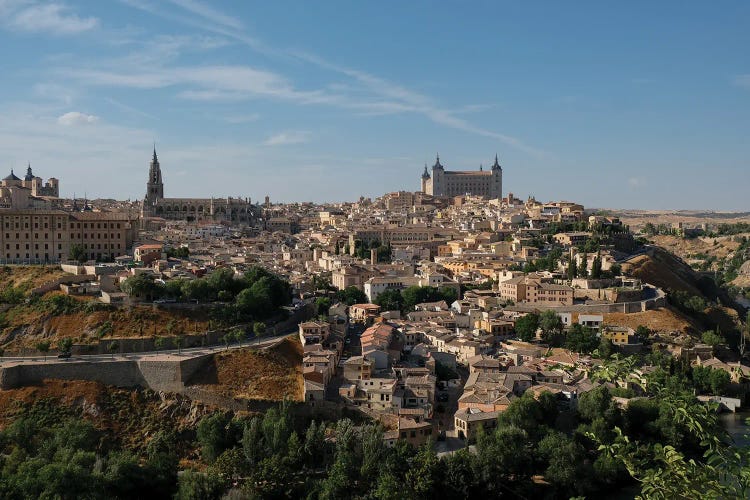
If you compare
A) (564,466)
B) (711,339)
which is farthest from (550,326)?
(564,466)

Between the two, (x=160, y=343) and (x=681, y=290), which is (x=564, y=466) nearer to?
(x=160, y=343)

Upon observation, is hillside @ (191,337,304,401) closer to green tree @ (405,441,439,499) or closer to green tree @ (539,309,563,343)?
green tree @ (405,441,439,499)

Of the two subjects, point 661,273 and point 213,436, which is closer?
point 213,436

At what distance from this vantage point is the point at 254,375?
2227 cm

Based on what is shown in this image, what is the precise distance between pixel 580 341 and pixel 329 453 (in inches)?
505

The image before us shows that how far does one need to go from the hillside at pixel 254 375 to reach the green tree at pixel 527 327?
962 centimetres

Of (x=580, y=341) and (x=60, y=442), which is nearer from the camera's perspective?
(x=60, y=442)

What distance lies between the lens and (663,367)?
83.1 feet

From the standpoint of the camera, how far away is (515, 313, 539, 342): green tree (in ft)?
93.3

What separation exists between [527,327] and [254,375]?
11.7 meters

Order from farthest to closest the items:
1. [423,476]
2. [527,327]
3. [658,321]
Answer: [658,321] → [527,327] → [423,476]

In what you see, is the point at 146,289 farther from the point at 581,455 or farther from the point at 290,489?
the point at 581,455

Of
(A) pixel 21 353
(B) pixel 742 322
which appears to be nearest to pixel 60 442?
(A) pixel 21 353

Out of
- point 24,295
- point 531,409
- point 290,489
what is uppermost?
point 24,295
